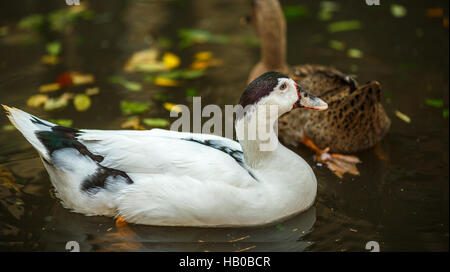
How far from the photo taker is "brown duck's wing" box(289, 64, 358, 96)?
4812mm

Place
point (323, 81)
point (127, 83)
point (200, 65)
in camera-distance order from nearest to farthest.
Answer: point (323, 81) < point (127, 83) < point (200, 65)

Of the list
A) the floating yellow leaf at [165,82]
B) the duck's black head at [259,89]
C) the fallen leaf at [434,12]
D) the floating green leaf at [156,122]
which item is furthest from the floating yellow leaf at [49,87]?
the fallen leaf at [434,12]


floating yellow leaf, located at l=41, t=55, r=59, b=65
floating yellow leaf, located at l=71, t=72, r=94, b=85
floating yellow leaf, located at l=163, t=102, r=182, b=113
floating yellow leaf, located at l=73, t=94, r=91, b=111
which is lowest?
floating yellow leaf, located at l=163, t=102, r=182, b=113

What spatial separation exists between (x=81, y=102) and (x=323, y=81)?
2459 mm

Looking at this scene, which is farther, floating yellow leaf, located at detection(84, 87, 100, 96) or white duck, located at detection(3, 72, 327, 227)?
floating yellow leaf, located at detection(84, 87, 100, 96)

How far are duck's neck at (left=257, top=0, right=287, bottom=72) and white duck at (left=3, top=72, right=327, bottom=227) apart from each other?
1.80m

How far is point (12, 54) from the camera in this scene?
21.6 feet

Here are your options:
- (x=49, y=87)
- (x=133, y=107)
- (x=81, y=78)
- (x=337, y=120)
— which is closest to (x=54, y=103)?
(x=49, y=87)

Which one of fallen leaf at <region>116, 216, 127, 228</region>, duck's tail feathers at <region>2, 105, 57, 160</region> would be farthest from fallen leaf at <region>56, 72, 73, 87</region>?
fallen leaf at <region>116, 216, 127, 228</region>

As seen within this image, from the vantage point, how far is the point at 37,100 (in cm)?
563

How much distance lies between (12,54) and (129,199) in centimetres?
370

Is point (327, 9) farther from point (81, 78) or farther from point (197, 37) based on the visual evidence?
point (81, 78)

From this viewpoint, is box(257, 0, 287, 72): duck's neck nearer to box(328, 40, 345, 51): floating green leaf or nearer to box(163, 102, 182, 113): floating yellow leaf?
box(163, 102, 182, 113): floating yellow leaf
